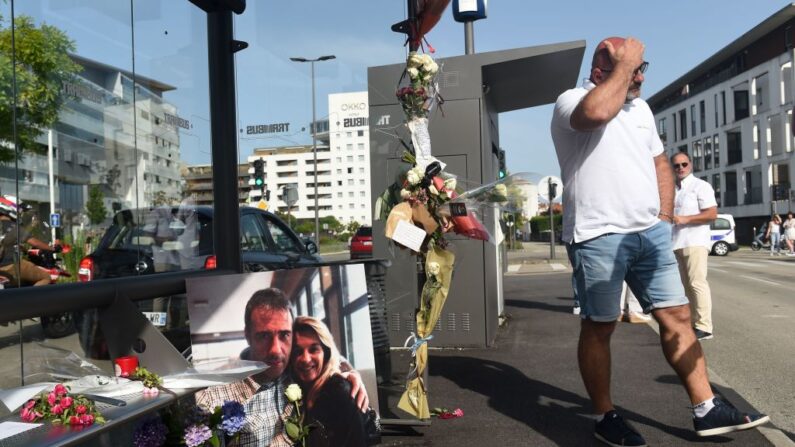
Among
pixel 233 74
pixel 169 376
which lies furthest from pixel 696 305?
pixel 169 376

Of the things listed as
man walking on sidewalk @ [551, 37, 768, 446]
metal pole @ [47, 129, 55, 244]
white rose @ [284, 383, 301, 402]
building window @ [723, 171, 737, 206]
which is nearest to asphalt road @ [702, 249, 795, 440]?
man walking on sidewalk @ [551, 37, 768, 446]

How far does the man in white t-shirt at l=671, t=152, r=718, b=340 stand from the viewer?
7020 mm

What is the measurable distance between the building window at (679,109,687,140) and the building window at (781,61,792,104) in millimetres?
19927

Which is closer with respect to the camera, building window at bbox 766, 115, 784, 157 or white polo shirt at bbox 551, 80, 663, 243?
white polo shirt at bbox 551, 80, 663, 243

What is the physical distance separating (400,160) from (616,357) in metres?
3.20

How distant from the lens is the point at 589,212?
12.3 ft

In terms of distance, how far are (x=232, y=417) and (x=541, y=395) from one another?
2.98 m

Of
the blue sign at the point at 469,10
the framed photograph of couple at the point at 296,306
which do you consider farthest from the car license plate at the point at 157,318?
the blue sign at the point at 469,10

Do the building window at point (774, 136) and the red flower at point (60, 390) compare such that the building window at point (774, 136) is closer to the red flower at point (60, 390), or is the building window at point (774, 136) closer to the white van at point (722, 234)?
the white van at point (722, 234)

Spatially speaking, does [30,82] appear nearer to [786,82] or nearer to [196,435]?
[196,435]

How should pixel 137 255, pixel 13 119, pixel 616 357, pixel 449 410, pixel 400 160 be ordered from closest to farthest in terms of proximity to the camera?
pixel 13 119 < pixel 137 255 < pixel 400 160 < pixel 449 410 < pixel 616 357

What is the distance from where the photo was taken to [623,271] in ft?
12.2

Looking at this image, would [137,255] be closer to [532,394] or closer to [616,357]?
[532,394]

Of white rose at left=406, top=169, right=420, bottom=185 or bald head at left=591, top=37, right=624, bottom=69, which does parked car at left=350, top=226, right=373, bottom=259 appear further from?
bald head at left=591, top=37, right=624, bottom=69
